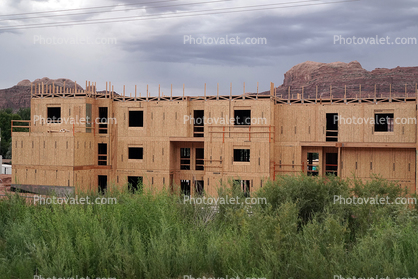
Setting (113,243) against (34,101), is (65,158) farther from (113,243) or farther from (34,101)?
(113,243)

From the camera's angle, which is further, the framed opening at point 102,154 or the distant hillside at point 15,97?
the distant hillside at point 15,97

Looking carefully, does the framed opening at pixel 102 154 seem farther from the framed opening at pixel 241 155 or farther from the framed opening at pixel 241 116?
the framed opening at pixel 241 116

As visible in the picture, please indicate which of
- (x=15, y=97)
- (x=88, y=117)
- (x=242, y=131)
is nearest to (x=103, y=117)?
(x=88, y=117)

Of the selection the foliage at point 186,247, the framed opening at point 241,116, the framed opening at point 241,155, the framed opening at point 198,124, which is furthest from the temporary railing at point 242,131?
the foliage at point 186,247

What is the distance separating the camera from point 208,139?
109ft

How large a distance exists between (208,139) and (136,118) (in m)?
7.14

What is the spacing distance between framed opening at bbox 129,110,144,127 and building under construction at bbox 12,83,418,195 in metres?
0.09

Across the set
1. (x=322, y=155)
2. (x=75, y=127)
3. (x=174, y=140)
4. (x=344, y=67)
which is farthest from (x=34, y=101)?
(x=344, y=67)

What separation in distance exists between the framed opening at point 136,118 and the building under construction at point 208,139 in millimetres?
88

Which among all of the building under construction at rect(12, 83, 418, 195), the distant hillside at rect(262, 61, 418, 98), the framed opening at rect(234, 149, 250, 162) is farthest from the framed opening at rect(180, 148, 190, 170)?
the distant hillside at rect(262, 61, 418, 98)

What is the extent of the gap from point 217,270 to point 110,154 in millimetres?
23734

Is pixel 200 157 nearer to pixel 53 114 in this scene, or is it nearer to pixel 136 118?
pixel 136 118

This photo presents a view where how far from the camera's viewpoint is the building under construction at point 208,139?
104 ft

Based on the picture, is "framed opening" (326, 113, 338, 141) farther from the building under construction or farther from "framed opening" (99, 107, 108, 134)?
"framed opening" (99, 107, 108, 134)
